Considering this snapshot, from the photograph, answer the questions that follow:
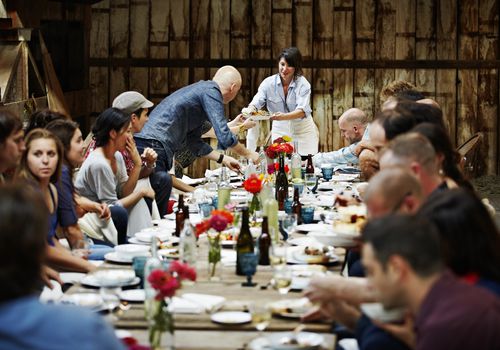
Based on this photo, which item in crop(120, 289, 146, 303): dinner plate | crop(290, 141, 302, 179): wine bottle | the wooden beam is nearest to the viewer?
crop(120, 289, 146, 303): dinner plate

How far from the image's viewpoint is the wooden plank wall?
11859mm

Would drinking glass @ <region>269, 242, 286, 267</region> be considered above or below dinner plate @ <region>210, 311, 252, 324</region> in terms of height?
above

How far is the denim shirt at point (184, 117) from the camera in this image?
27.5ft

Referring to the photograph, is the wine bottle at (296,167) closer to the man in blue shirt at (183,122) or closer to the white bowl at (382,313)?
the man in blue shirt at (183,122)

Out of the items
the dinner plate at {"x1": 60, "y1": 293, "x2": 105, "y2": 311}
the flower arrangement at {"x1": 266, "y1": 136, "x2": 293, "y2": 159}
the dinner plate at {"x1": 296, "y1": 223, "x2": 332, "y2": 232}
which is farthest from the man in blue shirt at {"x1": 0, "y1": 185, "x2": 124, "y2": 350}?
the flower arrangement at {"x1": 266, "y1": 136, "x2": 293, "y2": 159}

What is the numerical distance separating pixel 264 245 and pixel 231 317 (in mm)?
1101

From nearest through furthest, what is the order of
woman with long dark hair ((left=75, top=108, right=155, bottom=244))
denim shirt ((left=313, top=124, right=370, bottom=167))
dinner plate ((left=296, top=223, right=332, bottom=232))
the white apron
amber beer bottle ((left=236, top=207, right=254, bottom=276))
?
amber beer bottle ((left=236, top=207, right=254, bottom=276))
dinner plate ((left=296, top=223, right=332, bottom=232))
woman with long dark hair ((left=75, top=108, right=155, bottom=244))
denim shirt ((left=313, top=124, right=370, bottom=167))
the white apron

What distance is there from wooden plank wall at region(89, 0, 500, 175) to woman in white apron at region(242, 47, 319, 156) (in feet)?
3.01

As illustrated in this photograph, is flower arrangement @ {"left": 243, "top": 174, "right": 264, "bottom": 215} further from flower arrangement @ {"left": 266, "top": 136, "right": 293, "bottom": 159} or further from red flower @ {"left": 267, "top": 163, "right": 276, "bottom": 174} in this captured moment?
red flower @ {"left": 267, "top": 163, "right": 276, "bottom": 174}

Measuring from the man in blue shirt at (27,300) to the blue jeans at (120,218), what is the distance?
443 cm

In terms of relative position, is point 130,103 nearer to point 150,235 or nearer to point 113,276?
point 150,235

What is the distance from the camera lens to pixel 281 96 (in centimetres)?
1097

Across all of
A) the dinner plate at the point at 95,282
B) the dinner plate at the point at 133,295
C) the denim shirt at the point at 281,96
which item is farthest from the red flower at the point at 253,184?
the denim shirt at the point at 281,96

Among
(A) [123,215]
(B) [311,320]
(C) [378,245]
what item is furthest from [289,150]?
(C) [378,245]
